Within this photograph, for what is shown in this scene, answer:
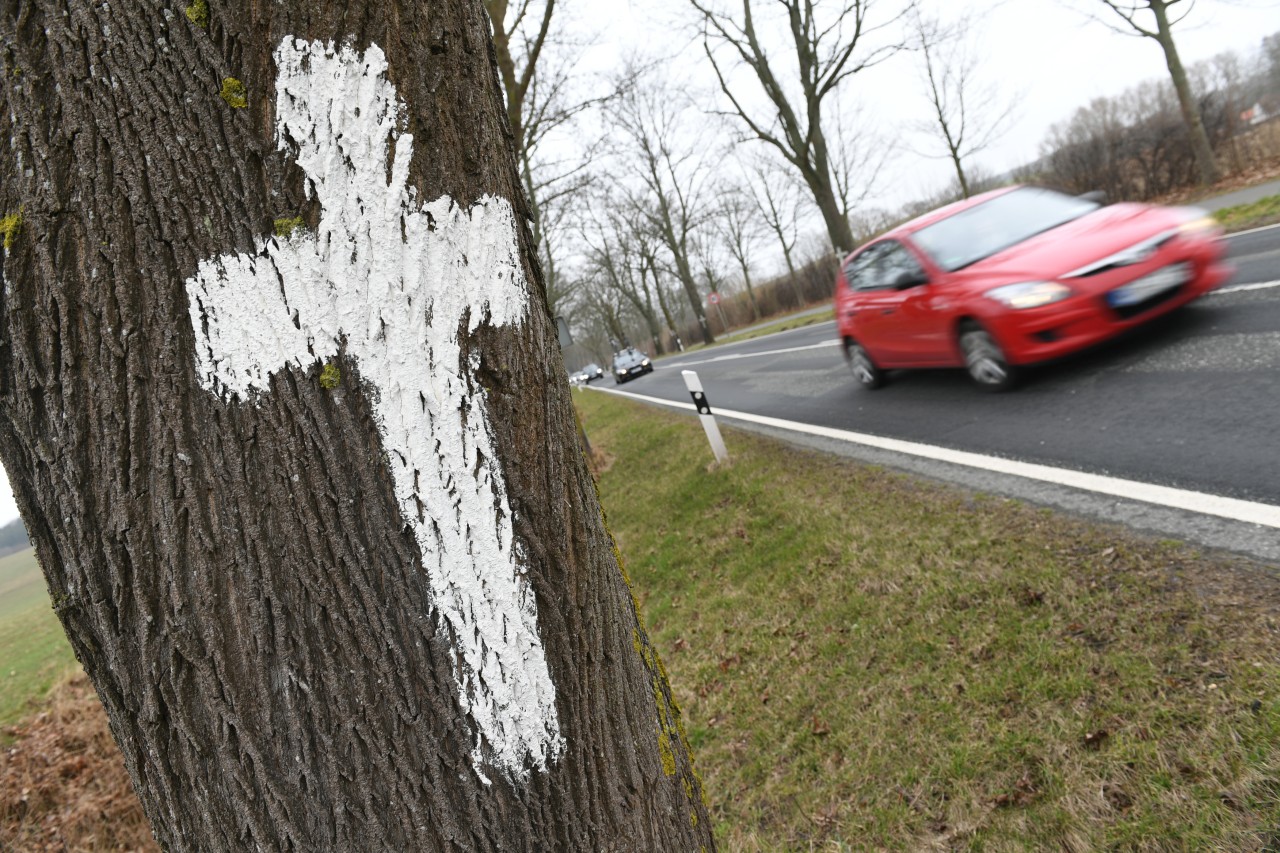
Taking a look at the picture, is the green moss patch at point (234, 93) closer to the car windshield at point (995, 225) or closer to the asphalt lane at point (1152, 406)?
the asphalt lane at point (1152, 406)

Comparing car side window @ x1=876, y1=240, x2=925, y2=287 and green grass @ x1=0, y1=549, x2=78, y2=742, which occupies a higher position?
car side window @ x1=876, y1=240, x2=925, y2=287

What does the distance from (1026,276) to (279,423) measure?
561 centimetres

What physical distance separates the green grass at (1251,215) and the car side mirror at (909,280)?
19.2 ft

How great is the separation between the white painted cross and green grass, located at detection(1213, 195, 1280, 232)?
1139cm

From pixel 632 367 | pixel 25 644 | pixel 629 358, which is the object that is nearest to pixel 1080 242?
pixel 25 644

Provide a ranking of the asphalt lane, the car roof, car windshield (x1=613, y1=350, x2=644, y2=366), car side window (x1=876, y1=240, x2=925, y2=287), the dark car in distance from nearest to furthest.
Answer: the asphalt lane < car side window (x1=876, y1=240, x2=925, y2=287) < the car roof < the dark car in distance < car windshield (x1=613, y1=350, x2=644, y2=366)

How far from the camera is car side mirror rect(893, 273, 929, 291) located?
6.31 m

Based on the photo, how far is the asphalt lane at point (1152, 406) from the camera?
11.9 ft

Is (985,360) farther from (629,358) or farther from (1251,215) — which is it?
(629,358)

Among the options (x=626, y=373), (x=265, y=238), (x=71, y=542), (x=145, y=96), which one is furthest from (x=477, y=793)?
→ (x=626, y=373)

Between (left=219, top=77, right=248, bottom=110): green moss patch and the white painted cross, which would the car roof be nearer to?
the white painted cross

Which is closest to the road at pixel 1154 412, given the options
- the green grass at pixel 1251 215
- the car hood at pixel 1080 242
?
the car hood at pixel 1080 242

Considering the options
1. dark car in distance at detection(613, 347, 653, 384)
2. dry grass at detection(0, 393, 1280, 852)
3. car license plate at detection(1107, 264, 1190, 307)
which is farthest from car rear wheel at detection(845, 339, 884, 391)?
dark car in distance at detection(613, 347, 653, 384)

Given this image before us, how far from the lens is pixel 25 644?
9.24 metres
